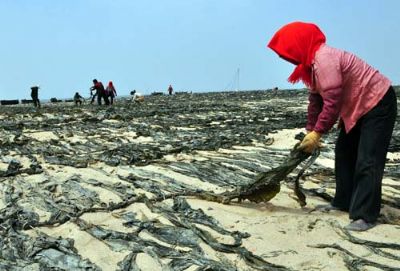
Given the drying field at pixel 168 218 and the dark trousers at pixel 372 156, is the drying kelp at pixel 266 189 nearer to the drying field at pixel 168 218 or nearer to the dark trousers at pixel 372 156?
the drying field at pixel 168 218

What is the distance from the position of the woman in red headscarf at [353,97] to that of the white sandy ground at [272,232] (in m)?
0.27

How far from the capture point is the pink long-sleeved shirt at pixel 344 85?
3668 mm

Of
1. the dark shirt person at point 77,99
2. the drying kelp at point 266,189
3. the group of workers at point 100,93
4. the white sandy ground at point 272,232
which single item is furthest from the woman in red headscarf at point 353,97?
the dark shirt person at point 77,99

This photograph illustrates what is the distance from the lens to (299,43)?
12.3 ft

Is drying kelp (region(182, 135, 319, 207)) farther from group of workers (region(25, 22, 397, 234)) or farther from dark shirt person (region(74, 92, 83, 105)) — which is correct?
dark shirt person (region(74, 92, 83, 105))

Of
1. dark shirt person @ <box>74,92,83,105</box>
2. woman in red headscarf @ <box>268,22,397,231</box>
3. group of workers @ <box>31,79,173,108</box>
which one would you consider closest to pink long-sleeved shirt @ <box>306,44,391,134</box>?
woman in red headscarf @ <box>268,22,397,231</box>

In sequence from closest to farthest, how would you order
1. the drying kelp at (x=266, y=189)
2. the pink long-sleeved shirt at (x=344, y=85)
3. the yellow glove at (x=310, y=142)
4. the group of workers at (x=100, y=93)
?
1. the pink long-sleeved shirt at (x=344, y=85)
2. the yellow glove at (x=310, y=142)
3. the drying kelp at (x=266, y=189)
4. the group of workers at (x=100, y=93)

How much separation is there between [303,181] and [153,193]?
1.81 metres

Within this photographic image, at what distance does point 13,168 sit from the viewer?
5.95m

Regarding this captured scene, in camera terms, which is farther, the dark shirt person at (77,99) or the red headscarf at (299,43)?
the dark shirt person at (77,99)

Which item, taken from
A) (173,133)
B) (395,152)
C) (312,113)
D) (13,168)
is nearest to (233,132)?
(173,133)

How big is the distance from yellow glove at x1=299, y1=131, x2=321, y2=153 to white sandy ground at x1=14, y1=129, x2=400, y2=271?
584mm

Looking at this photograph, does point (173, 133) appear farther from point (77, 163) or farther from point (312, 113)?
point (312, 113)

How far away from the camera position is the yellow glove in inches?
152
